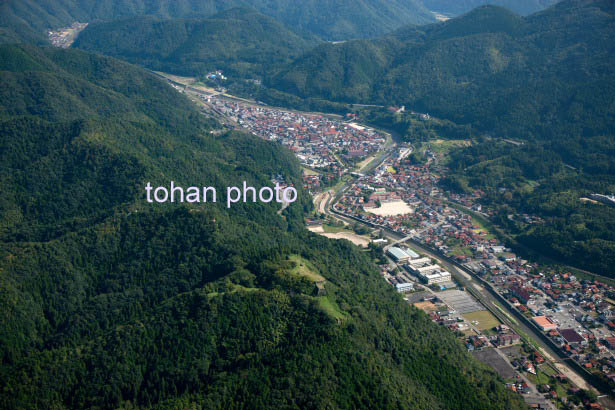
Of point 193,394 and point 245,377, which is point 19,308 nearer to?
point 193,394

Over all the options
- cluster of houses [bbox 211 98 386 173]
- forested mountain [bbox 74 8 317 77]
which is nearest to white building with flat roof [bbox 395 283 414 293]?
cluster of houses [bbox 211 98 386 173]

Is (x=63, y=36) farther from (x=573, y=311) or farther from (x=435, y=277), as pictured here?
(x=573, y=311)

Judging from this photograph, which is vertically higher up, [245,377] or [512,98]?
[512,98]

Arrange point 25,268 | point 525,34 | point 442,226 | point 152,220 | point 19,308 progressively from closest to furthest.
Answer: point 19,308, point 25,268, point 152,220, point 442,226, point 525,34

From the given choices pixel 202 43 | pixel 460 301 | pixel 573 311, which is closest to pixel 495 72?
pixel 573 311

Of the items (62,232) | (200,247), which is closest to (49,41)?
(62,232)

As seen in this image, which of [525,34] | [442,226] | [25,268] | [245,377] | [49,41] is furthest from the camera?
[49,41]

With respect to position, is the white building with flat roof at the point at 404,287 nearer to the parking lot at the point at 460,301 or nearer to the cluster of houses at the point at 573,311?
the parking lot at the point at 460,301
